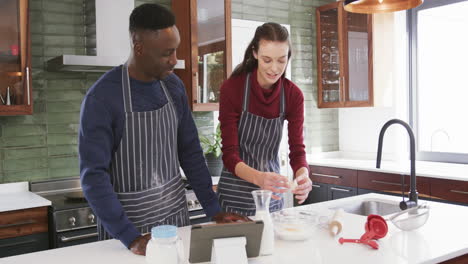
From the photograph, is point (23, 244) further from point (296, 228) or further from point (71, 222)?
point (296, 228)

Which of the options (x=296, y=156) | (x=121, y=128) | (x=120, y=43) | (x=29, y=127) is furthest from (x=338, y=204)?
(x=29, y=127)

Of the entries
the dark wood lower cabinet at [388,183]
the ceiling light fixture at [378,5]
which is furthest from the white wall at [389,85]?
the ceiling light fixture at [378,5]

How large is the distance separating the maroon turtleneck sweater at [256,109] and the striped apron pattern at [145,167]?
38 cm

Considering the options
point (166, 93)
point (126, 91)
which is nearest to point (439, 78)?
point (166, 93)

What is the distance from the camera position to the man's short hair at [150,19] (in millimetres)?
1799

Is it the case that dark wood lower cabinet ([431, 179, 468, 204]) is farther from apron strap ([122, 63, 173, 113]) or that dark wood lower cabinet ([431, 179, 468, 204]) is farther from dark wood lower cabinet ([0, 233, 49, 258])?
dark wood lower cabinet ([0, 233, 49, 258])

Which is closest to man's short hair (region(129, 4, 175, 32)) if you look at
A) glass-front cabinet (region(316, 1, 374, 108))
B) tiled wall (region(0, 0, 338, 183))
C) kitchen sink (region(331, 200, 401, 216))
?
kitchen sink (region(331, 200, 401, 216))

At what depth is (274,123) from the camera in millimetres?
2500

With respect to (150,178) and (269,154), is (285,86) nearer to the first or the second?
(269,154)

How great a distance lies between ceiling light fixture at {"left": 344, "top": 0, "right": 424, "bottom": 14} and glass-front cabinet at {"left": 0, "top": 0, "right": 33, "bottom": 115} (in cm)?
213

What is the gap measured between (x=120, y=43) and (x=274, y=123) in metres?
1.63

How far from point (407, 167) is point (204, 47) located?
206cm

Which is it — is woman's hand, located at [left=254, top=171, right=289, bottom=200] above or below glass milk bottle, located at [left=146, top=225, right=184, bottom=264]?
above

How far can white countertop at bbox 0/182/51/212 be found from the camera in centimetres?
301
